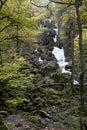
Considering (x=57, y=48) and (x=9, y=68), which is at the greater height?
(x=9, y=68)

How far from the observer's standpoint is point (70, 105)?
15.4 metres

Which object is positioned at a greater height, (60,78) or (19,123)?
(19,123)

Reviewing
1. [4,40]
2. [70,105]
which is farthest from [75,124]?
[4,40]

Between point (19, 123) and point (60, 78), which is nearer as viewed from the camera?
point (19, 123)

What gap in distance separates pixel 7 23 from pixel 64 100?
22.0 feet

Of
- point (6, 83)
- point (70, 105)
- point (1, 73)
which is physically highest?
point (1, 73)

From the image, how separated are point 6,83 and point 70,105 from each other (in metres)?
5.23

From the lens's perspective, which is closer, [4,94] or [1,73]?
[1,73]

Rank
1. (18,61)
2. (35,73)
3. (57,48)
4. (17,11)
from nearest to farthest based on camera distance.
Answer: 1. (18,61)
2. (17,11)
3. (35,73)
4. (57,48)

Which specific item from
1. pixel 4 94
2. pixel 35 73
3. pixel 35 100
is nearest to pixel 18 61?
pixel 4 94

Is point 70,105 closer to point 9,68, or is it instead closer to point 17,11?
point 9,68

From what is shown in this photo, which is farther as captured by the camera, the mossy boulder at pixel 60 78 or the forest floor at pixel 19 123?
the mossy boulder at pixel 60 78

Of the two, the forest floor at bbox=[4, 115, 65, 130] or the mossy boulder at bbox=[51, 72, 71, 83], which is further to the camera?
the mossy boulder at bbox=[51, 72, 71, 83]

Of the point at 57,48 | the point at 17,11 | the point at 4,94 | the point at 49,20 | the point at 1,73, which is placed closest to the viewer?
the point at 1,73
